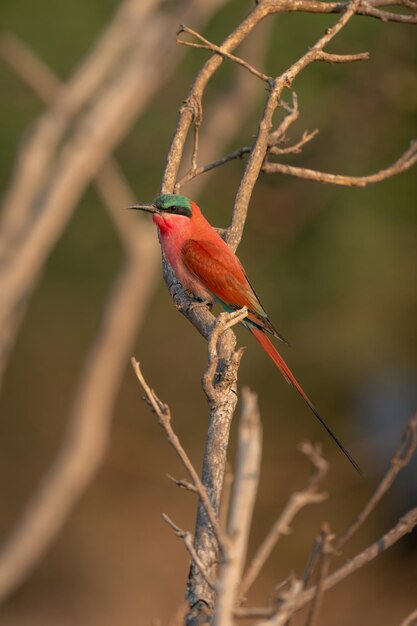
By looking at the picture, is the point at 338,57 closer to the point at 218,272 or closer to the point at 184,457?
the point at 218,272

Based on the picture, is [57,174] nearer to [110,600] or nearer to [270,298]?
[270,298]

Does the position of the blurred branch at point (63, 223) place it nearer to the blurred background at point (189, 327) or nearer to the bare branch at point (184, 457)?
the blurred background at point (189, 327)

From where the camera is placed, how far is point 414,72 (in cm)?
600

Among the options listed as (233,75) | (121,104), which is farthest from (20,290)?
(233,75)

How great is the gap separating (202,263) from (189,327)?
4.94 meters

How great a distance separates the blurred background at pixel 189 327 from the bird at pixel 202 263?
3.00 m

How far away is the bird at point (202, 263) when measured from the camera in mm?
2881

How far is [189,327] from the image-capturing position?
786 centimetres

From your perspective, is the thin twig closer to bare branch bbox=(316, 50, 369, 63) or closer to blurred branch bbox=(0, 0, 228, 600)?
bare branch bbox=(316, 50, 369, 63)

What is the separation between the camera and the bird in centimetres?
288

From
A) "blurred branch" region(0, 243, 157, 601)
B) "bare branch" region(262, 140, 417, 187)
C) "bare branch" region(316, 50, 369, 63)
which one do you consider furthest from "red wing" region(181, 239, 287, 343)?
"blurred branch" region(0, 243, 157, 601)

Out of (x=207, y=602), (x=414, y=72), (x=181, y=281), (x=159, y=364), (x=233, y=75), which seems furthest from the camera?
(x=159, y=364)

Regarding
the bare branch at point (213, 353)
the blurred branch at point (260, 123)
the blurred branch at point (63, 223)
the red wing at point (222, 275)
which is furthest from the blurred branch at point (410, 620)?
the blurred branch at point (63, 223)

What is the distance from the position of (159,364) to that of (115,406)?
78cm
